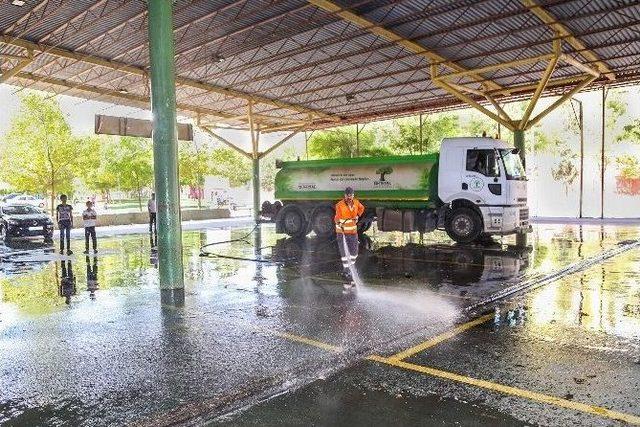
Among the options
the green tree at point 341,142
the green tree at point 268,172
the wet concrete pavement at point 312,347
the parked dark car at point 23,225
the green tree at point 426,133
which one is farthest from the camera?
the green tree at point 268,172

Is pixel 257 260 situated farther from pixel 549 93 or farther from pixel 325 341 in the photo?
pixel 549 93

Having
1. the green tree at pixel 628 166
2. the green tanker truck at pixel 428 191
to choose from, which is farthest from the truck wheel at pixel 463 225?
the green tree at pixel 628 166

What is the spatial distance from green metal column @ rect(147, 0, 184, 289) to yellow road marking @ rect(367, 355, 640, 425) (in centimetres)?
386

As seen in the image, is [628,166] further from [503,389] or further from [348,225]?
[503,389]

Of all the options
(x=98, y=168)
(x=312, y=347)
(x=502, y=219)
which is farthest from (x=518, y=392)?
(x=98, y=168)

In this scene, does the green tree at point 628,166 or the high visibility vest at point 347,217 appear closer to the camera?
the high visibility vest at point 347,217

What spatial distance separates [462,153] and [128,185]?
24.8 m

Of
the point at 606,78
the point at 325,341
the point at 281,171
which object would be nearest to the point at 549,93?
the point at 606,78

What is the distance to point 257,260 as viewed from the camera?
12016 millimetres

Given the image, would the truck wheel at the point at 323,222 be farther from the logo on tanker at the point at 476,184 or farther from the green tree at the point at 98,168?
the green tree at the point at 98,168

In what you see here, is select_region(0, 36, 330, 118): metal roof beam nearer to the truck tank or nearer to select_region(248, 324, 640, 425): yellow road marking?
the truck tank

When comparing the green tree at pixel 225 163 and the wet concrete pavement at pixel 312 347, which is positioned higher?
Result: the green tree at pixel 225 163

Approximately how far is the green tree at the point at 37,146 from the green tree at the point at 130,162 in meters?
6.01

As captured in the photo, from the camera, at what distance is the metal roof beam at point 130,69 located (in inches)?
605
